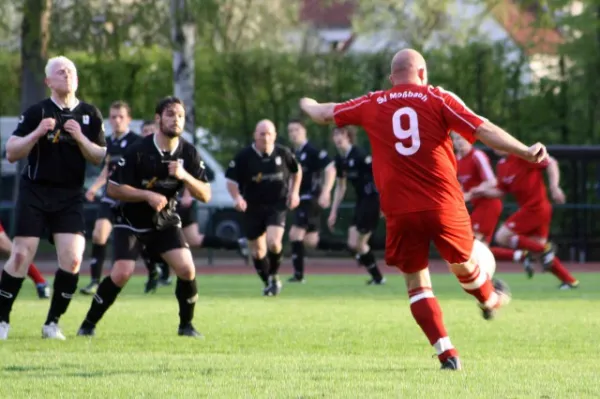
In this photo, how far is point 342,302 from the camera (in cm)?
1599

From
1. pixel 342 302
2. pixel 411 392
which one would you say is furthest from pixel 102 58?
pixel 411 392

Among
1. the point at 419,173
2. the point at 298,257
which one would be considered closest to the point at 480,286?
the point at 419,173

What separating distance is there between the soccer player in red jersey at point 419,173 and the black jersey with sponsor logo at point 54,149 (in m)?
2.90

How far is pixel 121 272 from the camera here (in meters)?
11.7

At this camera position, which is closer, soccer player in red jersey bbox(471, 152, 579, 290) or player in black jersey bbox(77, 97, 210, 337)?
player in black jersey bbox(77, 97, 210, 337)

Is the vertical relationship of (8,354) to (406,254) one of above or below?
below

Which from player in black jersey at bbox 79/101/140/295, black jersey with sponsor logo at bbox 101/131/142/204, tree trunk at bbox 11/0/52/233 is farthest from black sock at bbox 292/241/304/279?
tree trunk at bbox 11/0/52/233

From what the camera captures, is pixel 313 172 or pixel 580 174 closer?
pixel 313 172

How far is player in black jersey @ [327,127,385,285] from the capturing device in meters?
19.7

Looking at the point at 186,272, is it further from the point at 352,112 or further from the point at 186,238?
the point at 186,238

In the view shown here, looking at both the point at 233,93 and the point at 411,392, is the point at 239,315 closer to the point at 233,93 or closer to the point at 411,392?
the point at 411,392

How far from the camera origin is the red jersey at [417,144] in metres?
9.08

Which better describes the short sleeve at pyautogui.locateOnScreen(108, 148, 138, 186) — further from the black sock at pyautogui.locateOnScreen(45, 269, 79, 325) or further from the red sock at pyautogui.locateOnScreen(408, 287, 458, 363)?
the red sock at pyautogui.locateOnScreen(408, 287, 458, 363)

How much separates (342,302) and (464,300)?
1.41 meters
